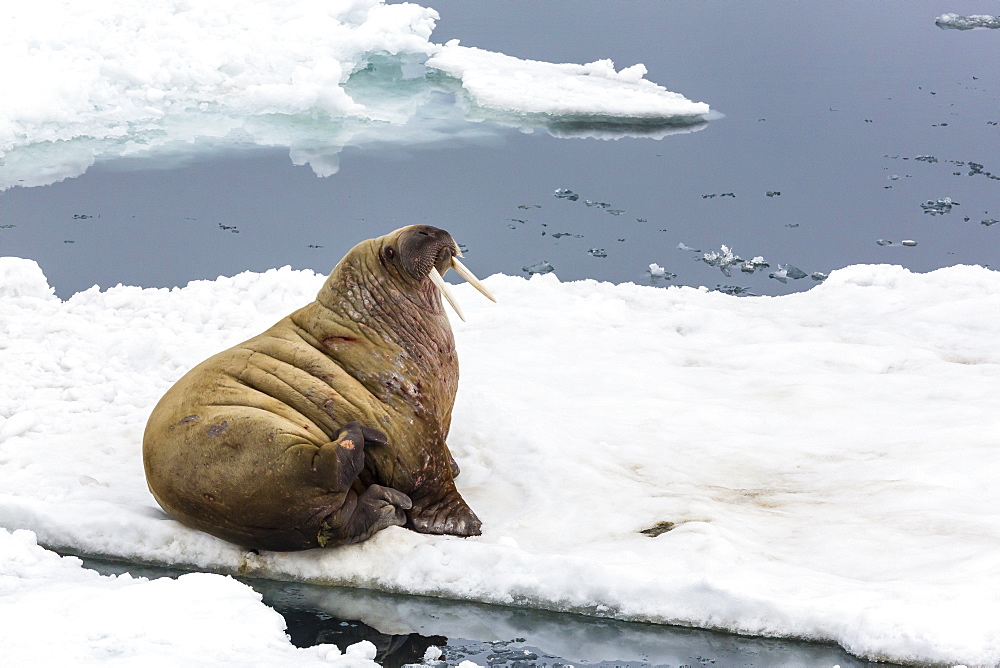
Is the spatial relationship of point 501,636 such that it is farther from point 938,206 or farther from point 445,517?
point 938,206

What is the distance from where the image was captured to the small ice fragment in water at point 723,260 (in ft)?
28.4

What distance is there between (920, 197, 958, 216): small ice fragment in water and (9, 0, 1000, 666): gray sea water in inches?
1.0

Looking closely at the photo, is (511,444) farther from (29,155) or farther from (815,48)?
(815,48)

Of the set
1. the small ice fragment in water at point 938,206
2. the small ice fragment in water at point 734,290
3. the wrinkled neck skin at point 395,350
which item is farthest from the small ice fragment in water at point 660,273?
the wrinkled neck skin at point 395,350

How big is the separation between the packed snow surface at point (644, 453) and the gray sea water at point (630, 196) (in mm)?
990

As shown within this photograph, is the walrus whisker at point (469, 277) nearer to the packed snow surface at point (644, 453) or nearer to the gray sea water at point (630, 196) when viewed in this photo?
the packed snow surface at point (644, 453)

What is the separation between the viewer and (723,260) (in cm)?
873

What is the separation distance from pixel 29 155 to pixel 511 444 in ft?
23.4

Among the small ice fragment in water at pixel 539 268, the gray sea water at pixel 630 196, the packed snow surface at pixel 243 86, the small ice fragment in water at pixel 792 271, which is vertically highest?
the packed snow surface at pixel 243 86

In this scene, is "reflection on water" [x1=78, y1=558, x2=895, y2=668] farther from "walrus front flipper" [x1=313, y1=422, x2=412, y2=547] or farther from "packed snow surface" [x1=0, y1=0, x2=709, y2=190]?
"packed snow surface" [x1=0, y1=0, x2=709, y2=190]

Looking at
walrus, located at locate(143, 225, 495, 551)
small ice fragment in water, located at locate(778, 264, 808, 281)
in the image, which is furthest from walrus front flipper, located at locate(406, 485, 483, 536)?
small ice fragment in water, located at locate(778, 264, 808, 281)

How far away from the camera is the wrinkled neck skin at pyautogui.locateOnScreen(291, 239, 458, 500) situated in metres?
4.40

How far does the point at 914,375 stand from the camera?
6320 millimetres

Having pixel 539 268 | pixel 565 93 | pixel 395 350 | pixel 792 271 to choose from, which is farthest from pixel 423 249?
pixel 565 93
